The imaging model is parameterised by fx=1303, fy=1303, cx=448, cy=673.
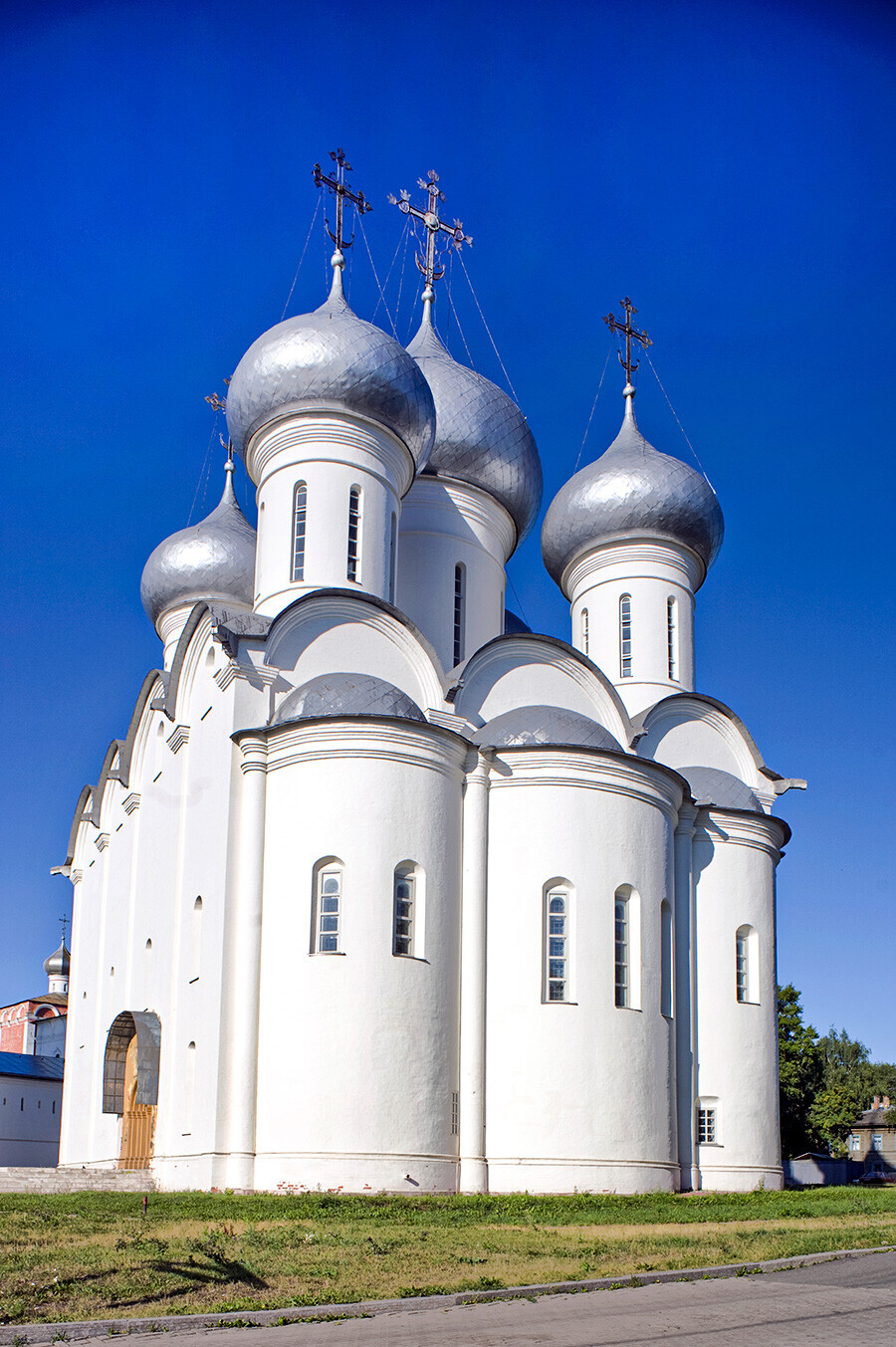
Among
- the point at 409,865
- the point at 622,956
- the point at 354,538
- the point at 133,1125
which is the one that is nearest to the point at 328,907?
the point at 409,865

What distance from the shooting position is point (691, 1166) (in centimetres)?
1608

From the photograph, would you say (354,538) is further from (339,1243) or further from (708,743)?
(339,1243)

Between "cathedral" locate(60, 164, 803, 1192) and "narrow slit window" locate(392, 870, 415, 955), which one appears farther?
"narrow slit window" locate(392, 870, 415, 955)

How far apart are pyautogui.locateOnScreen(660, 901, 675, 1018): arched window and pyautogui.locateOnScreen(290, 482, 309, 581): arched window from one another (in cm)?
634

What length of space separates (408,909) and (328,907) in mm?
902

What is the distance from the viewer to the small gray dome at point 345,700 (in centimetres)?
1444

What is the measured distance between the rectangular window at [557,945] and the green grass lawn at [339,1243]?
2.39m

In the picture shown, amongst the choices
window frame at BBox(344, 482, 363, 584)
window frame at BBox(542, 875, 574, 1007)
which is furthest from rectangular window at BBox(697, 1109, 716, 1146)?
window frame at BBox(344, 482, 363, 584)

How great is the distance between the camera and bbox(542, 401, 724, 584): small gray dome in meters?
20.5

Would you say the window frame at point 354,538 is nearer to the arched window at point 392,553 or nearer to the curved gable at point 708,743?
the arched window at point 392,553

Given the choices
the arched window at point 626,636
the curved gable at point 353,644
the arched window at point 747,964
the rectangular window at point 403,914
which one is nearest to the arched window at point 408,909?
the rectangular window at point 403,914

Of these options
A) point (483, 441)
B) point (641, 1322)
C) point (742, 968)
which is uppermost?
point (483, 441)

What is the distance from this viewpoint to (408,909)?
14.2m

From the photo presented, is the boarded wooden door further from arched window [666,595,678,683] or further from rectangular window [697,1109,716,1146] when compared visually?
arched window [666,595,678,683]
